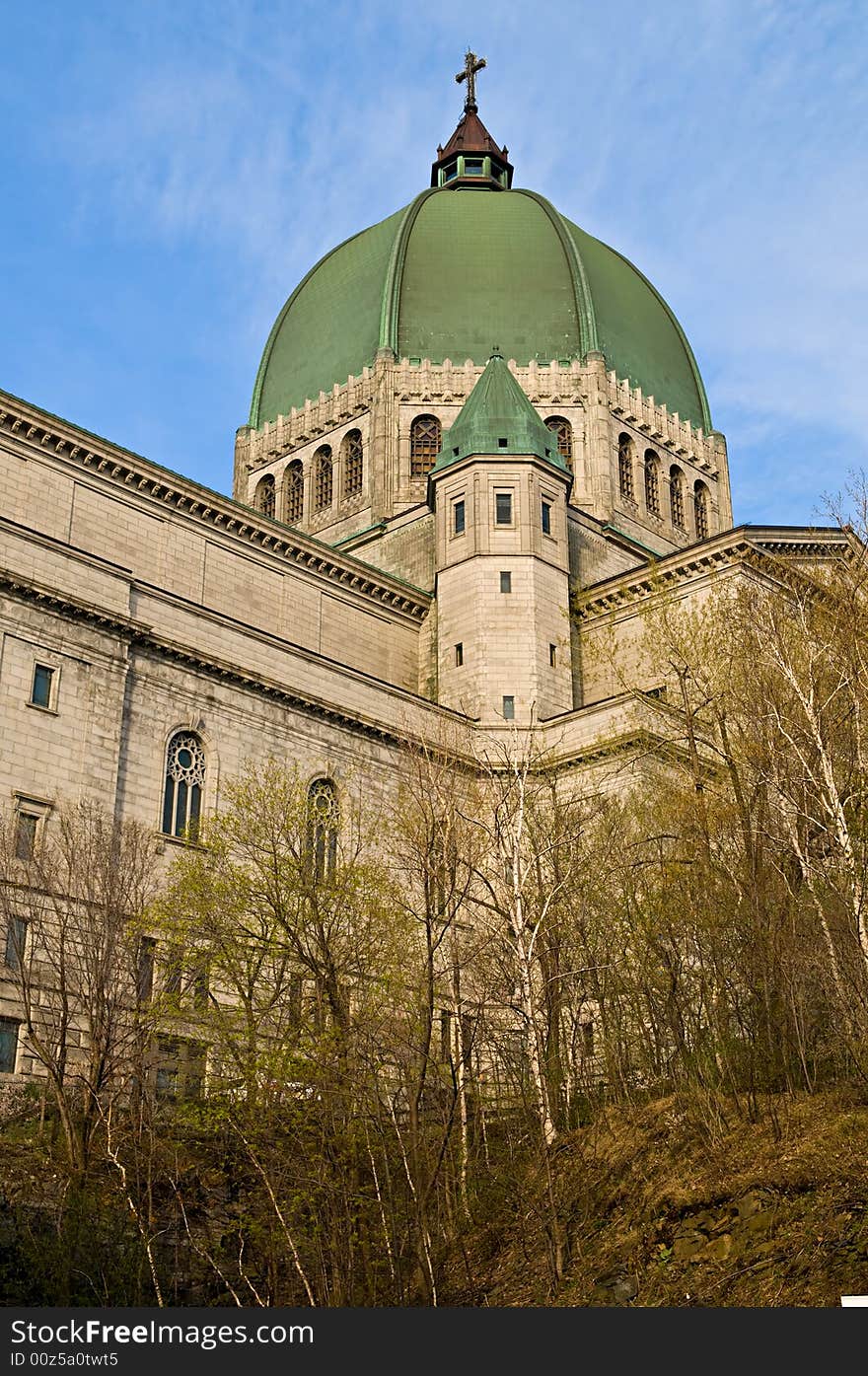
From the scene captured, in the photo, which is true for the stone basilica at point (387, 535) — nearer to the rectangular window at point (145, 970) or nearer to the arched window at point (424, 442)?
the arched window at point (424, 442)

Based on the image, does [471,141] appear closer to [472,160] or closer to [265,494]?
[472,160]

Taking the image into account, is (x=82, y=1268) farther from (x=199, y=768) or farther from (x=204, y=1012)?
(x=199, y=768)

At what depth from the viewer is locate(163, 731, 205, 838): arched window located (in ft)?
122

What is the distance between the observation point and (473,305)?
6347 cm

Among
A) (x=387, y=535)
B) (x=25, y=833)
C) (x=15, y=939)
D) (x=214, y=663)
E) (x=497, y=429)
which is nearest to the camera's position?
(x=15, y=939)

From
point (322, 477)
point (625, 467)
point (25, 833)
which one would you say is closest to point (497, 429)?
Result: point (625, 467)

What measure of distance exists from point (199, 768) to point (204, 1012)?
12.4 meters

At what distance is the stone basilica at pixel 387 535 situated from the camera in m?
36.6

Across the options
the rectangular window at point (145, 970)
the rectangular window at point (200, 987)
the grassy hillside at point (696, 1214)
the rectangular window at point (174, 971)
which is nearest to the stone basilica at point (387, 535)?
the rectangular window at point (145, 970)

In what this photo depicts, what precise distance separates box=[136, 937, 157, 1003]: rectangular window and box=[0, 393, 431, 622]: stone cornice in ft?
50.9

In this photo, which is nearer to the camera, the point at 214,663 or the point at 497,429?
the point at 214,663

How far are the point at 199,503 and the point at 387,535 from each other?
1145cm

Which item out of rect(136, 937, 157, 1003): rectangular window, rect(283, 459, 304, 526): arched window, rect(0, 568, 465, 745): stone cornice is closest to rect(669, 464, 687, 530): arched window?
rect(283, 459, 304, 526): arched window

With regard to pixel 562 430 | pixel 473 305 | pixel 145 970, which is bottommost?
pixel 145 970
